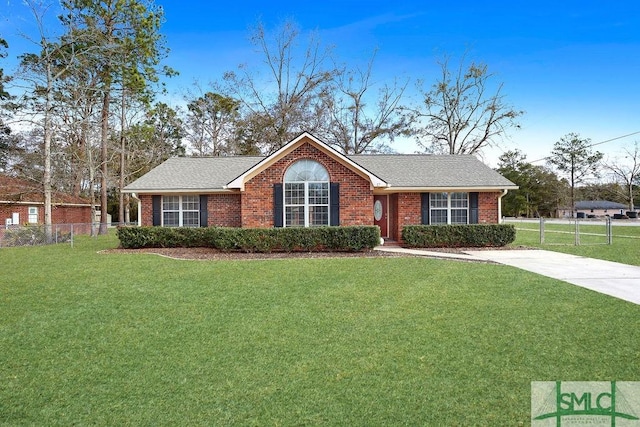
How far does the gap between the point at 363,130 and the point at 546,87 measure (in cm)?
1530

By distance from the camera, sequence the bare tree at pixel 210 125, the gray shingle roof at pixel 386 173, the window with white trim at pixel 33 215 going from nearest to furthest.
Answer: the gray shingle roof at pixel 386 173
the window with white trim at pixel 33 215
the bare tree at pixel 210 125

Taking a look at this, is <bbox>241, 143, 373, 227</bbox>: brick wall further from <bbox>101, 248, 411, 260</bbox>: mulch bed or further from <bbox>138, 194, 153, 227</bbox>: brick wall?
<bbox>138, 194, 153, 227</bbox>: brick wall

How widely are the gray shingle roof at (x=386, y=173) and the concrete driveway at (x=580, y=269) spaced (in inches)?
157

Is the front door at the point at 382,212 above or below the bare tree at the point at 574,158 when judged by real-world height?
below

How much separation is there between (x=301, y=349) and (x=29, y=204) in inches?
1201

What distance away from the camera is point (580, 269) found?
34.7 ft

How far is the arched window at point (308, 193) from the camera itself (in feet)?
53.0

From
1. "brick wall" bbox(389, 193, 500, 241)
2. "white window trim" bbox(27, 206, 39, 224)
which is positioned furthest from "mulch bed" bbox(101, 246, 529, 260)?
"white window trim" bbox(27, 206, 39, 224)

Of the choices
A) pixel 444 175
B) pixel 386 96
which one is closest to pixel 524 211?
pixel 386 96

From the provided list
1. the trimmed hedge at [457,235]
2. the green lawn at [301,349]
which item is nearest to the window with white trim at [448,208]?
the trimmed hedge at [457,235]

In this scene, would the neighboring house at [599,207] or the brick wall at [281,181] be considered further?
the neighboring house at [599,207]

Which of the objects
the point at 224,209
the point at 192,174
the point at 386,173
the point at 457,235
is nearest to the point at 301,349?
the point at 457,235

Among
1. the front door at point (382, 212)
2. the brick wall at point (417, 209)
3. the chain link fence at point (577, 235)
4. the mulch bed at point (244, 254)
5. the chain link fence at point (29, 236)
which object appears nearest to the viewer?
the mulch bed at point (244, 254)

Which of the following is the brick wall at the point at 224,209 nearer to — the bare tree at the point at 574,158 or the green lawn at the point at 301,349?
the green lawn at the point at 301,349
